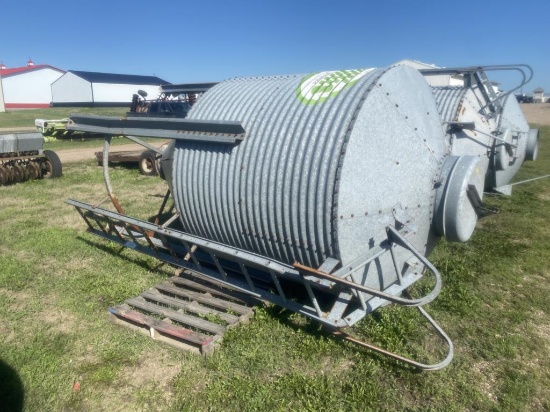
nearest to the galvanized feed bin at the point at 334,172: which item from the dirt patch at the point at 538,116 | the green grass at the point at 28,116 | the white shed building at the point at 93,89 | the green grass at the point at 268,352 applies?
the green grass at the point at 268,352

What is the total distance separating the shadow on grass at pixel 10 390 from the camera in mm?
3717

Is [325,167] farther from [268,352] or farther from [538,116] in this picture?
[538,116]

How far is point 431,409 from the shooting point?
145 inches

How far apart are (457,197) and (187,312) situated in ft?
10.8

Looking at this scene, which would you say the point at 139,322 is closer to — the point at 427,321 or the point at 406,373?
the point at 406,373

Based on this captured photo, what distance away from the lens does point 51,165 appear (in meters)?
12.2

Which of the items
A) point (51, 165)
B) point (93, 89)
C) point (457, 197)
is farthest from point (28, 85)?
point (457, 197)

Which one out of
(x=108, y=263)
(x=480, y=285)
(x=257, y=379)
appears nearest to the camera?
(x=257, y=379)

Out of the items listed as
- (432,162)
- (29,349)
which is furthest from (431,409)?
(29,349)

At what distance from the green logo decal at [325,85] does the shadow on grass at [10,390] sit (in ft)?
12.8

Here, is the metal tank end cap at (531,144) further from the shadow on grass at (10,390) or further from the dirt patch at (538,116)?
the dirt patch at (538,116)

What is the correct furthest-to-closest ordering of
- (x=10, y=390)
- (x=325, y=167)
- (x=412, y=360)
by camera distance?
(x=412, y=360) < (x=325, y=167) < (x=10, y=390)

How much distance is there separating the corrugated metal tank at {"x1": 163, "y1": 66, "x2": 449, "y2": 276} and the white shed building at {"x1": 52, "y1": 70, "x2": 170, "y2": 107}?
6059 cm

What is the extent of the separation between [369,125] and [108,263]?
4.49 meters
